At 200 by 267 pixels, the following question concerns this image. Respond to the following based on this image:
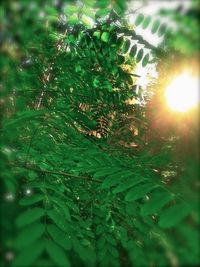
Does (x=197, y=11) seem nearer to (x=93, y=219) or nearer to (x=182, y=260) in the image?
(x=182, y=260)

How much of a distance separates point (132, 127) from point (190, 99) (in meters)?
2.92

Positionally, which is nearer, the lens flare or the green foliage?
the lens flare

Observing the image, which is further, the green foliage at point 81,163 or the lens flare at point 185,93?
the green foliage at point 81,163

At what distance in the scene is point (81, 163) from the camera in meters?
2.56

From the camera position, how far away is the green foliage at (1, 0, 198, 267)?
3.65ft

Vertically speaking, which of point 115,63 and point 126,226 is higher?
point 115,63

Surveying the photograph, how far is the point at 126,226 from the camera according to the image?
2.99 m

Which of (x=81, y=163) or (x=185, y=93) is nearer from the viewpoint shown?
(x=185, y=93)

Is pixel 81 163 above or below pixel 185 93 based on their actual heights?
below

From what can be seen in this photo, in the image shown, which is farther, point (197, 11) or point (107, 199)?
point (107, 199)

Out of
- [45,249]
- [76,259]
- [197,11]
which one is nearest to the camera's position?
[197,11]

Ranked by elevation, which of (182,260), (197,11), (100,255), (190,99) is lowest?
(100,255)

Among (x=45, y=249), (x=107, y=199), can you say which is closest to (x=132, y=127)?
(x=107, y=199)

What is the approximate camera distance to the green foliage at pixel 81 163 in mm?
1113
